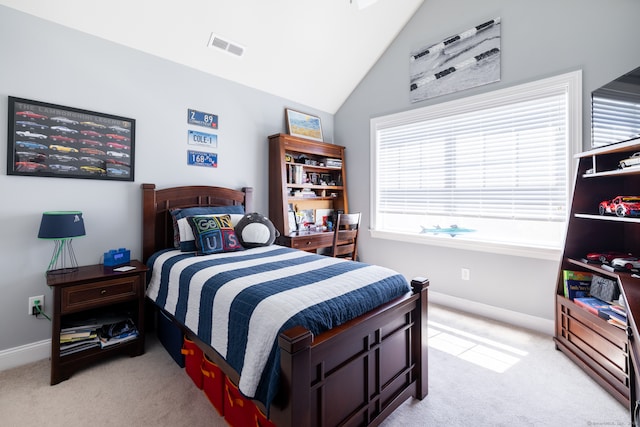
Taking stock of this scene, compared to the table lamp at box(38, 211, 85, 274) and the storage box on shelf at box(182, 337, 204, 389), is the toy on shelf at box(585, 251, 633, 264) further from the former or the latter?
the table lamp at box(38, 211, 85, 274)

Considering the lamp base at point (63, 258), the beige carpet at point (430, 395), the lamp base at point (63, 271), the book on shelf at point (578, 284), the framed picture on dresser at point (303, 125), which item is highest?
the framed picture on dresser at point (303, 125)

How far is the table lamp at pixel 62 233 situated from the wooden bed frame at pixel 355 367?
1.00 meters

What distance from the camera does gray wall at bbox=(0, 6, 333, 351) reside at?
80.8 inches

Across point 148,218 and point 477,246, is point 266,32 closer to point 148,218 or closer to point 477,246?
point 148,218

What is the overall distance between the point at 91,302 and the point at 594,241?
11.8 feet

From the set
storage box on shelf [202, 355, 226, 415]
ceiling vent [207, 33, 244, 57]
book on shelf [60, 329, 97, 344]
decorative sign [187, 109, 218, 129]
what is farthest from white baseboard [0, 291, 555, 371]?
ceiling vent [207, 33, 244, 57]

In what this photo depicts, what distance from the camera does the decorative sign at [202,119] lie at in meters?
2.90

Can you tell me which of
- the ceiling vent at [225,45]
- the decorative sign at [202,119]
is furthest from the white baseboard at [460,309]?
the ceiling vent at [225,45]

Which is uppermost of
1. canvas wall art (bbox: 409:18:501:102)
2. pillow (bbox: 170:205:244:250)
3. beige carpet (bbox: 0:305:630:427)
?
canvas wall art (bbox: 409:18:501:102)

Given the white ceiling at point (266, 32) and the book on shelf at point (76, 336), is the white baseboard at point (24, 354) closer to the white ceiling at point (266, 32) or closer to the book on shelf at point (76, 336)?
the book on shelf at point (76, 336)

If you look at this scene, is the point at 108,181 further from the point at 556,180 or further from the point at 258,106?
the point at 556,180

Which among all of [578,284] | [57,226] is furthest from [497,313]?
[57,226]

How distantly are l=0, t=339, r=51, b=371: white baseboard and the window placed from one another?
331cm

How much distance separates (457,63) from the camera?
10.0 feet
